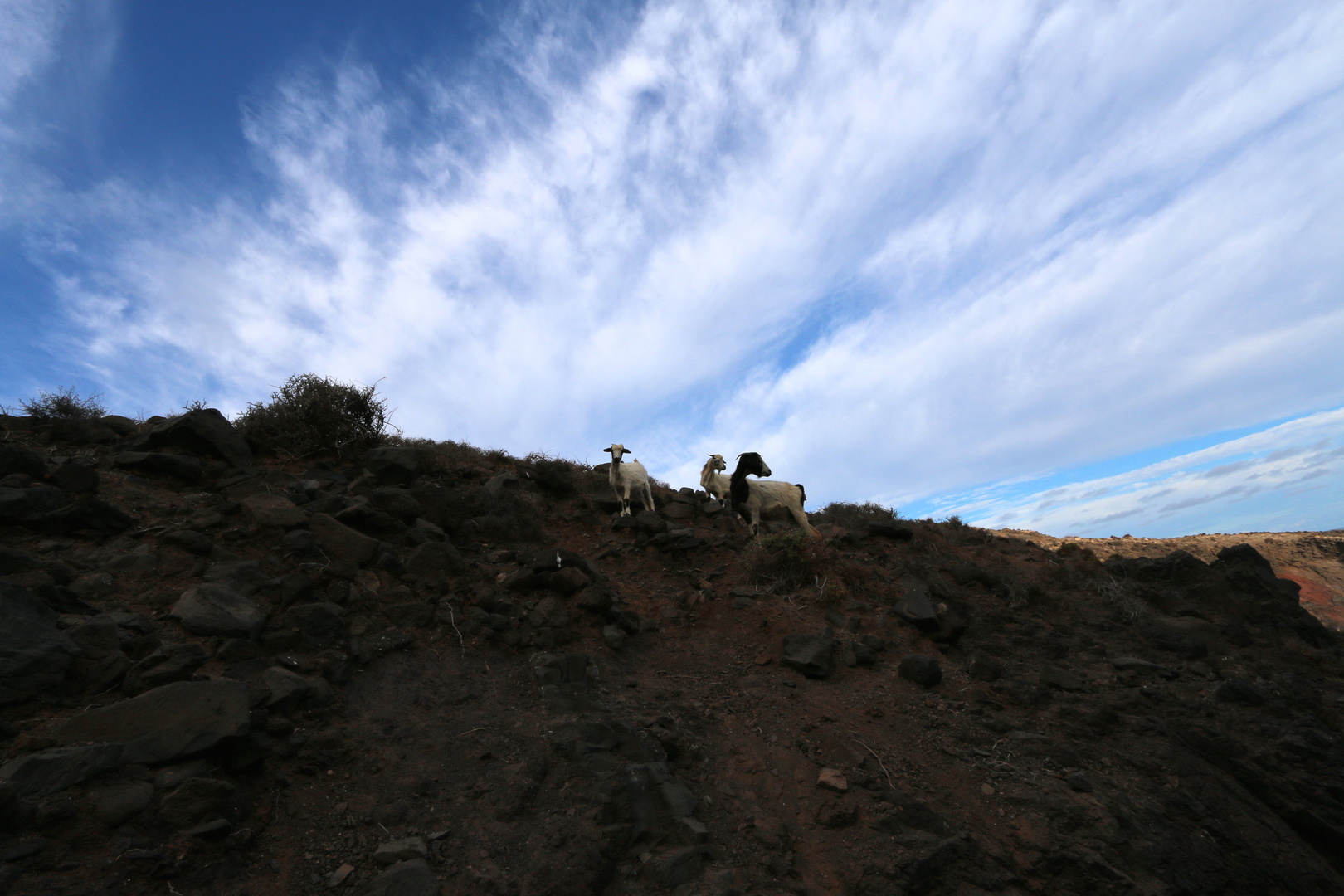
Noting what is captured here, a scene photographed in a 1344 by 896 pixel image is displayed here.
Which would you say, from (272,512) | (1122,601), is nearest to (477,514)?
(272,512)

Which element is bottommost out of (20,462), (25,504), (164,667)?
(164,667)

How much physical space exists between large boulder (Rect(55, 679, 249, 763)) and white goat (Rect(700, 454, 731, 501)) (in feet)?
38.0

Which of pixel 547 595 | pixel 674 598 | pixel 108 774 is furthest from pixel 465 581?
pixel 108 774

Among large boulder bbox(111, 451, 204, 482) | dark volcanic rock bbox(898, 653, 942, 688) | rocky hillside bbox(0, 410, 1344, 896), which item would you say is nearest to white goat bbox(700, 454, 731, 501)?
rocky hillside bbox(0, 410, 1344, 896)

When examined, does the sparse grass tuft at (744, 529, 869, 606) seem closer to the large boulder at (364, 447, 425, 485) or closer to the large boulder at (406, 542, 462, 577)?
the large boulder at (406, 542, 462, 577)

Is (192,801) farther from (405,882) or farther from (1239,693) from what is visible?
(1239,693)

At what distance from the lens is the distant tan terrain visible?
58.9ft

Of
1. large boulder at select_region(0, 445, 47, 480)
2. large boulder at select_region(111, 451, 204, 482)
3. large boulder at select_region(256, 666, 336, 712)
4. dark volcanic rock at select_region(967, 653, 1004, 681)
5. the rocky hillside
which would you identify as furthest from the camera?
large boulder at select_region(111, 451, 204, 482)

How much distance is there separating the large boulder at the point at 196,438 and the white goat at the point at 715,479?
1006 centimetres

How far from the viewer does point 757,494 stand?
1194cm

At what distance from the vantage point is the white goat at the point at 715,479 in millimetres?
14859

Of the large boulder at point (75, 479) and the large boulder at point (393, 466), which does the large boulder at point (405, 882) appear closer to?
the large boulder at point (75, 479)

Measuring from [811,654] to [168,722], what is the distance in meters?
6.38

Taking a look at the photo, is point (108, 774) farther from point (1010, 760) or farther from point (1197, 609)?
point (1197, 609)
